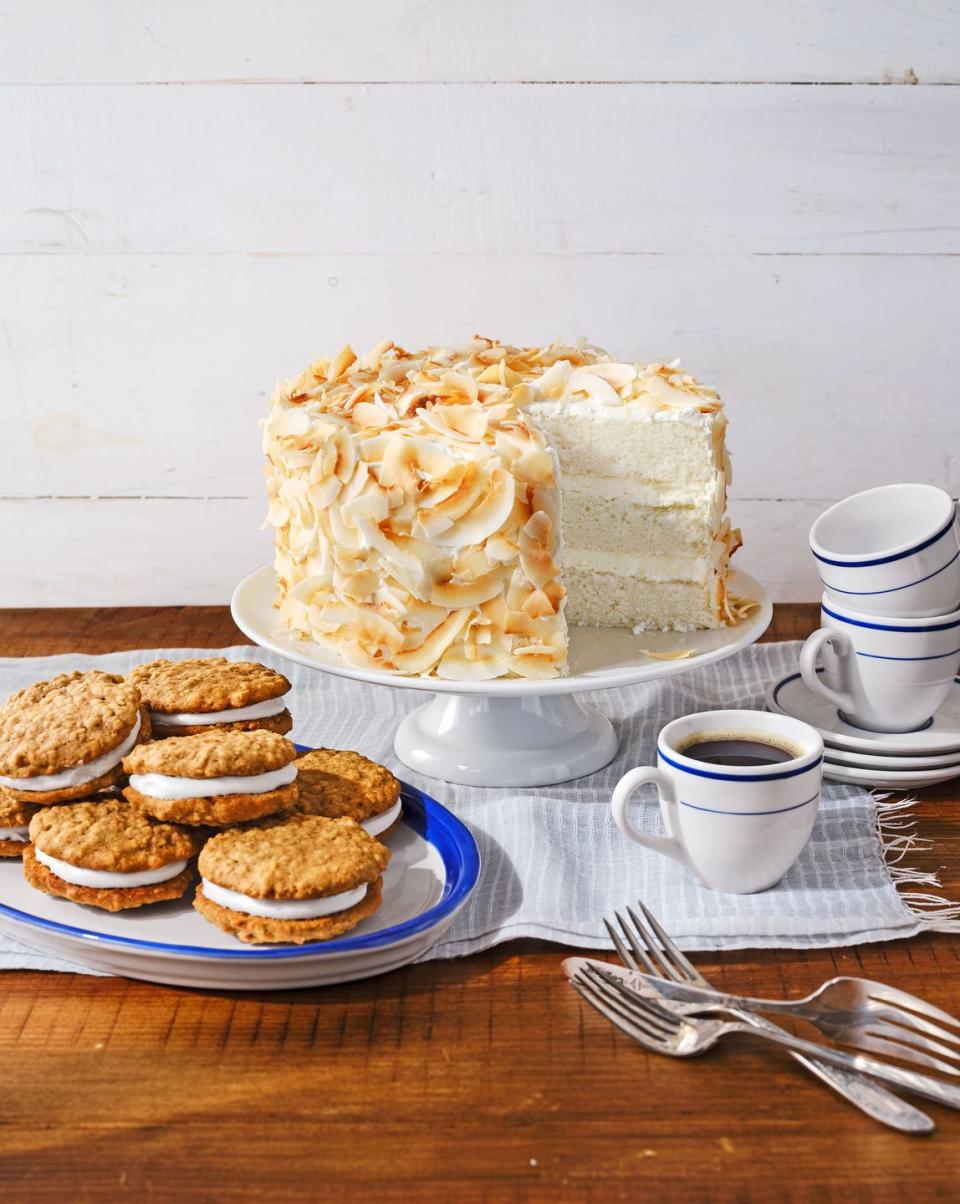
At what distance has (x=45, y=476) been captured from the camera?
2625 mm

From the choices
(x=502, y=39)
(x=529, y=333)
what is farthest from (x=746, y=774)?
(x=502, y=39)

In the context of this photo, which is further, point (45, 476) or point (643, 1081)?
point (45, 476)

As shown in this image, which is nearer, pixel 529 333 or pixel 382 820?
pixel 382 820

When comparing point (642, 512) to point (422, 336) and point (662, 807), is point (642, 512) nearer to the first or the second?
point (662, 807)

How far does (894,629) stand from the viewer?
1.60m

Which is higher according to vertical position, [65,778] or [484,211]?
[484,211]

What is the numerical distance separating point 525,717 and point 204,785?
58 centimetres

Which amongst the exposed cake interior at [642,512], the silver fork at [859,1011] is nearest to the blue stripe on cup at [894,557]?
the exposed cake interior at [642,512]

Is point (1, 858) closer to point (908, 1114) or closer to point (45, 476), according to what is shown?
point (908, 1114)

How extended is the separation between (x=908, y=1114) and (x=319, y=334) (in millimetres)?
1840

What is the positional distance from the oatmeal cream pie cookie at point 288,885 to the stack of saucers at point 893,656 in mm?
688

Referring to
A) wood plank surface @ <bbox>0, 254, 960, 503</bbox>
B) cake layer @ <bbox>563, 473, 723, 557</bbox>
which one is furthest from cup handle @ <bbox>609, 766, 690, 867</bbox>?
wood plank surface @ <bbox>0, 254, 960, 503</bbox>

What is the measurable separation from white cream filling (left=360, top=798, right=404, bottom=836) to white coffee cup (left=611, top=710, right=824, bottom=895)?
0.24 m

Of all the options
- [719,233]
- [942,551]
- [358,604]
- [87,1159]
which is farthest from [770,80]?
[87,1159]
